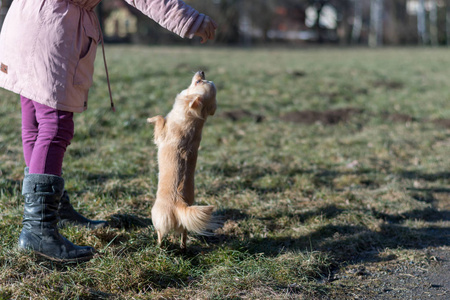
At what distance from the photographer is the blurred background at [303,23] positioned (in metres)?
26.9

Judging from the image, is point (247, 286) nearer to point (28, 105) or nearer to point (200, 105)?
point (200, 105)

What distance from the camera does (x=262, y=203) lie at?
12.7 feet

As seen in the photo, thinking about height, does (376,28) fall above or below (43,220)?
above

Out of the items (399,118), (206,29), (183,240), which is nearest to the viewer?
(206,29)

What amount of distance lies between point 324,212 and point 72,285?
2196 millimetres

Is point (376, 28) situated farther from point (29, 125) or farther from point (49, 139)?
point (49, 139)

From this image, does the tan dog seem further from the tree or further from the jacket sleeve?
the tree

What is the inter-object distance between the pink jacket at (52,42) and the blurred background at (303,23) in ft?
72.0

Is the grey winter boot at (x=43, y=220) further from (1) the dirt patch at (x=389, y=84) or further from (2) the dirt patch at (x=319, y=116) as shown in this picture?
(1) the dirt patch at (x=389, y=84)

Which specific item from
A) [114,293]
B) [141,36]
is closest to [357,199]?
[114,293]

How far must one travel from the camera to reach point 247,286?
8.50 feet

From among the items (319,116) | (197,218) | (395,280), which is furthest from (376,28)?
(197,218)

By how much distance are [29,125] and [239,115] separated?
457 cm

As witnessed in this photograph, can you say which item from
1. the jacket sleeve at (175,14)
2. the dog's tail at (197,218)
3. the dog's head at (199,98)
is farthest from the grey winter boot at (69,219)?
the jacket sleeve at (175,14)
